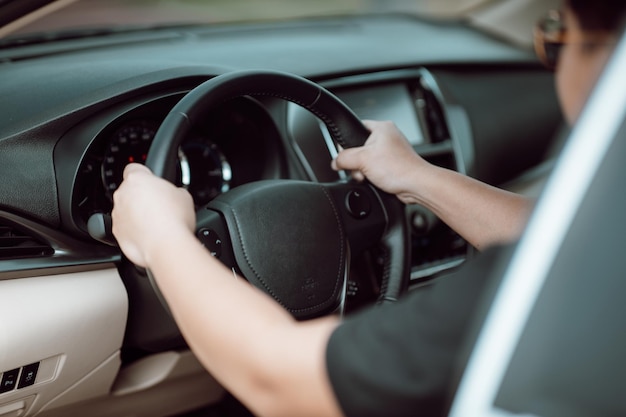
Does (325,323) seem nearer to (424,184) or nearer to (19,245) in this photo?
(424,184)

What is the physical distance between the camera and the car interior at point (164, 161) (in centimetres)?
148

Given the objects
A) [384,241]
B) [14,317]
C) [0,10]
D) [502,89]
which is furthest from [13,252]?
[502,89]

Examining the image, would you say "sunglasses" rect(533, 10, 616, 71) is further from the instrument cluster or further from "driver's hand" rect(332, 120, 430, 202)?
the instrument cluster

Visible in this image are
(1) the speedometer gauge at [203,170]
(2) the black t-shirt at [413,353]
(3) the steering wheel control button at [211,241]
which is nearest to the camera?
(2) the black t-shirt at [413,353]

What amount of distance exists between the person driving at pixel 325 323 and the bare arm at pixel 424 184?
0.40m

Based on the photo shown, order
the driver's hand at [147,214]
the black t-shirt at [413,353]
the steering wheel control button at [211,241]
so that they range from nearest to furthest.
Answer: the black t-shirt at [413,353] < the driver's hand at [147,214] < the steering wheel control button at [211,241]

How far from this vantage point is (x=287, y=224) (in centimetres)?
144

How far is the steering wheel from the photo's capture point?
1.39 m

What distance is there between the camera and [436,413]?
0.90 meters

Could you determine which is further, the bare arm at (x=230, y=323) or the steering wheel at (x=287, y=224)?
the steering wheel at (x=287, y=224)

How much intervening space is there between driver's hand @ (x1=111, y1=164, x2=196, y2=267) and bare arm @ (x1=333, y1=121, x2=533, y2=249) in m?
0.50

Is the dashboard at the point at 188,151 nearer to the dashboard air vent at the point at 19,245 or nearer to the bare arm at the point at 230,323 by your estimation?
the dashboard air vent at the point at 19,245

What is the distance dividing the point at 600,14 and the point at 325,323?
477mm

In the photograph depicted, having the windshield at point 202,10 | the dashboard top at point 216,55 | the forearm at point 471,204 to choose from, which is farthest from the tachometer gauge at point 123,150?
the windshield at point 202,10
